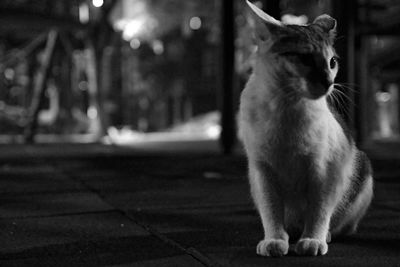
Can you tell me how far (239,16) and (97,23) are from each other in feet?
11.3

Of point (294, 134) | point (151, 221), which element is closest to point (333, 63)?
point (294, 134)

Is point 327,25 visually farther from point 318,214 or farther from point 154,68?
point 154,68

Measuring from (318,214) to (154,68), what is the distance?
12.7 metres

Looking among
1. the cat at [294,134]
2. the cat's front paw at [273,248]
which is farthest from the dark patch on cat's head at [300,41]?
the cat's front paw at [273,248]

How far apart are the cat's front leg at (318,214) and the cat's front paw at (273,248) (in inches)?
1.9

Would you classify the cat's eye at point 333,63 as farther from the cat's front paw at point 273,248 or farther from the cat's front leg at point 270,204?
the cat's front paw at point 273,248

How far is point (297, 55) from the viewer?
5.19 feet

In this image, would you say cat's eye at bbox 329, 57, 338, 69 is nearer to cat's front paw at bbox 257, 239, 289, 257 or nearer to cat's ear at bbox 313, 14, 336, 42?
cat's ear at bbox 313, 14, 336, 42

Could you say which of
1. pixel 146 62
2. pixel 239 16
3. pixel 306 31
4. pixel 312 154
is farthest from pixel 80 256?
pixel 146 62

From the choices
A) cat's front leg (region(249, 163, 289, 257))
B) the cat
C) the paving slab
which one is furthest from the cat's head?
the paving slab

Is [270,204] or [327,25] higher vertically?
[327,25]

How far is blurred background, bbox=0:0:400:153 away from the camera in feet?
20.4

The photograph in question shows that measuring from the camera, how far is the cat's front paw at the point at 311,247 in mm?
1692

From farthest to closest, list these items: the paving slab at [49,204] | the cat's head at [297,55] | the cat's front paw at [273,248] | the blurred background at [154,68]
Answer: the blurred background at [154,68] < the paving slab at [49,204] < the cat's front paw at [273,248] < the cat's head at [297,55]
